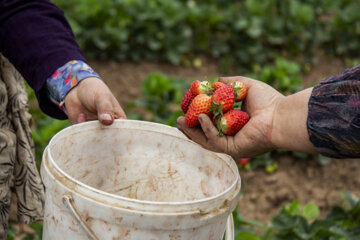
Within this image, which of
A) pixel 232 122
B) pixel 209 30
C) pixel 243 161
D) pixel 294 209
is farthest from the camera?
pixel 209 30

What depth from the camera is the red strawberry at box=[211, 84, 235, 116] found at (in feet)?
5.33

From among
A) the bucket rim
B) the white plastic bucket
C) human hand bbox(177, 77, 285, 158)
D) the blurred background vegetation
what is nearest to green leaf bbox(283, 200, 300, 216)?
the white plastic bucket

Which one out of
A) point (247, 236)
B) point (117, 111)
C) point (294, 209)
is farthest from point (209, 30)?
point (117, 111)

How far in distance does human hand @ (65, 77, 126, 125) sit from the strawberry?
19.2 inches

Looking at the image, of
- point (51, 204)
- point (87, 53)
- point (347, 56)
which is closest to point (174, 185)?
point (51, 204)

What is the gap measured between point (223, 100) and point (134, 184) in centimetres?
62

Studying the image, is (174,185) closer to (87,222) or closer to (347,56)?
(87,222)

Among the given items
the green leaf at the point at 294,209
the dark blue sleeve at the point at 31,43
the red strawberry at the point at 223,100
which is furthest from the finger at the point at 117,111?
the green leaf at the point at 294,209

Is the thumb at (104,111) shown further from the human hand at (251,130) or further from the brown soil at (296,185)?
the brown soil at (296,185)

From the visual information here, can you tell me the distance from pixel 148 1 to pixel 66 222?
4.21 m

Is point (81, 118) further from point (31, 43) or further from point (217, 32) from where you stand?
point (217, 32)

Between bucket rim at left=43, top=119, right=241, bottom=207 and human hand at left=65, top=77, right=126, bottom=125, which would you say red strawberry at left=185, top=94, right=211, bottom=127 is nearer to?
bucket rim at left=43, top=119, right=241, bottom=207

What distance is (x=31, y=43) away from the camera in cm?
187

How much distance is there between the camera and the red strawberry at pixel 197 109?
1626 millimetres
